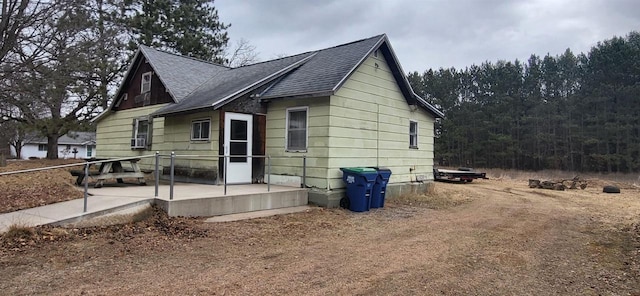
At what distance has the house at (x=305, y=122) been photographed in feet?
32.5

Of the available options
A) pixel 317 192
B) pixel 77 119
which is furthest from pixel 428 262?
pixel 77 119

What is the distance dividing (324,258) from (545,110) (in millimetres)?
39737

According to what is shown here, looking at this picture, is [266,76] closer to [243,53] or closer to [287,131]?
[287,131]

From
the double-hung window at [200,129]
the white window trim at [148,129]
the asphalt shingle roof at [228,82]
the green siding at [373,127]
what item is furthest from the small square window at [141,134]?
the green siding at [373,127]

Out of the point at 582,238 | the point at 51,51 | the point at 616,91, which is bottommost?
the point at 582,238

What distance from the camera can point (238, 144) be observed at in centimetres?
1055

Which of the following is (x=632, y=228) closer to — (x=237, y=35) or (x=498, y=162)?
(x=237, y=35)

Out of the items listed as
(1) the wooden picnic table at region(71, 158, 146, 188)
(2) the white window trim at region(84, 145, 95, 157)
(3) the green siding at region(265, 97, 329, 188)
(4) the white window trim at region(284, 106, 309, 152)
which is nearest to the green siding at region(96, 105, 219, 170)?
(3) the green siding at region(265, 97, 329, 188)

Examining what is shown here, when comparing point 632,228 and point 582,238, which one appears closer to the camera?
point 582,238

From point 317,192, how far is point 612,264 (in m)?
6.09

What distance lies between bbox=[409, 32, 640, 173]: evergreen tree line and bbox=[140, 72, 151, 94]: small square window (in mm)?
33825

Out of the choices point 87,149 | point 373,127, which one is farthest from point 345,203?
point 87,149

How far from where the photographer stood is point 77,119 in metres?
21.7

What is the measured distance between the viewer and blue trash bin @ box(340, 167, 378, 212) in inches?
374
